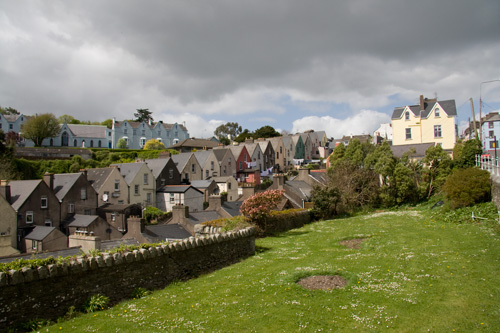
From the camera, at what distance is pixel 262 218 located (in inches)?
920

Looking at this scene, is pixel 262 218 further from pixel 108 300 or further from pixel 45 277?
pixel 45 277

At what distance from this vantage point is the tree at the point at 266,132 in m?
113

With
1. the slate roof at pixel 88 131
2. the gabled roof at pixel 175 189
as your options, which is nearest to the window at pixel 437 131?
the gabled roof at pixel 175 189

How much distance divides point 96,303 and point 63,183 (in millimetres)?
43753

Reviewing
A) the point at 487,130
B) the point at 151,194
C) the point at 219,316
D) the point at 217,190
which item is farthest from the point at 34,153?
the point at 487,130

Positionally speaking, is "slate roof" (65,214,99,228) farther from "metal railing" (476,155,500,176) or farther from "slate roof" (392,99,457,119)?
"slate roof" (392,99,457,119)

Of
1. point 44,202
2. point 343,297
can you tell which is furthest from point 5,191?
point 343,297

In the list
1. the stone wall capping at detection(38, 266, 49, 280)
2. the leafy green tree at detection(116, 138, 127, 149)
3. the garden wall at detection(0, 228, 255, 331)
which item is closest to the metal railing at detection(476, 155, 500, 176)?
the garden wall at detection(0, 228, 255, 331)

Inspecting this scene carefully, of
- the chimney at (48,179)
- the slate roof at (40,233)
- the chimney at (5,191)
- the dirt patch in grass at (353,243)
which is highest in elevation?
the chimney at (48,179)

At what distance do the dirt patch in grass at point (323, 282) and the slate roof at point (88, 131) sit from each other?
9946 cm

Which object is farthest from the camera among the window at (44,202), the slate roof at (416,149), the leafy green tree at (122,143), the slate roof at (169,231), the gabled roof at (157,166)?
the leafy green tree at (122,143)

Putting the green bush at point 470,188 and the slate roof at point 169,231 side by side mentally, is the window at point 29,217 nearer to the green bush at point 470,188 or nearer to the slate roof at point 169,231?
the slate roof at point 169,231

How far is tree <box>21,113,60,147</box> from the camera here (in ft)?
281

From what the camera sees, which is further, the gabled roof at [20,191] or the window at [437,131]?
the window at [437,131]
